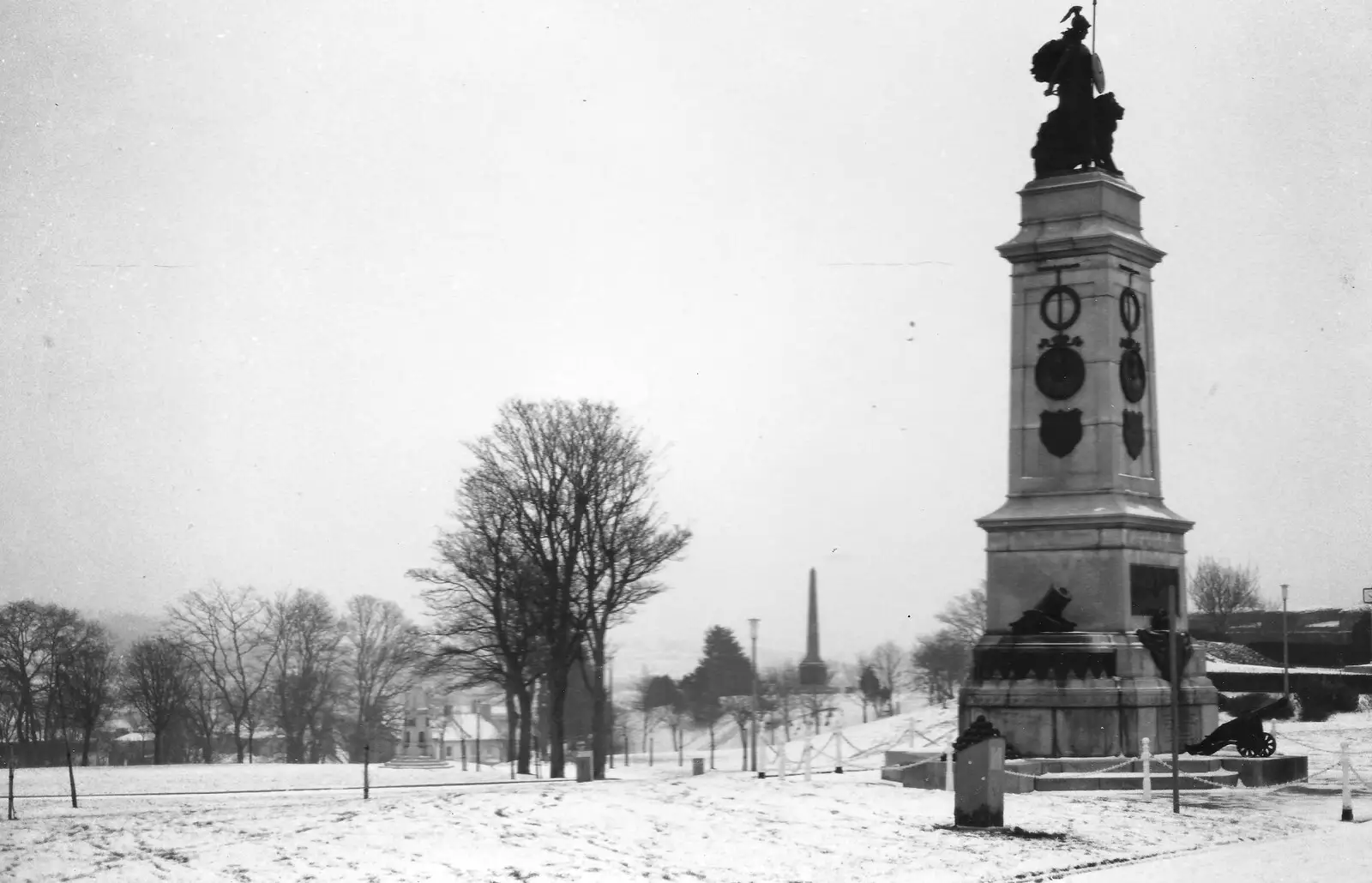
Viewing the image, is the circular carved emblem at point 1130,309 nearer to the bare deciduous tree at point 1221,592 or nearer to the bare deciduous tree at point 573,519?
the bare deciduous tree at point 573,519

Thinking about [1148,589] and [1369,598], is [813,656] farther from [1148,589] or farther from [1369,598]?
[1148,589]

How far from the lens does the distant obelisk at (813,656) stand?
151875 millimetres

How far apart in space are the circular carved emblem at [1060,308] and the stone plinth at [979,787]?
44.1 ft

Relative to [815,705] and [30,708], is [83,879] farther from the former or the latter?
[815,705]

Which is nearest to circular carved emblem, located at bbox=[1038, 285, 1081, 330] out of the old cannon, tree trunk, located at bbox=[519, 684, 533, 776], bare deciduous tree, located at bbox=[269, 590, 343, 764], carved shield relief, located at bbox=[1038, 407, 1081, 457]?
carved shield relief, located at bbox=[1038, 407, 1081, 457]

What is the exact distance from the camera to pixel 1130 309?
3250cm

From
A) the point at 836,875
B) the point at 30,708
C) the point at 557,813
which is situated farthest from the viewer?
the point at 30,708

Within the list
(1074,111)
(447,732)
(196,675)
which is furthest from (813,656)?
(1074,111)

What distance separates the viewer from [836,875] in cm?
1700

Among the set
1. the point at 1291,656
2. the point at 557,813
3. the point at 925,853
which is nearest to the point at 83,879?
the point at 557,813

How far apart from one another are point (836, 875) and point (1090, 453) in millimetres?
16337

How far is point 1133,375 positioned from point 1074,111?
18.5 ft

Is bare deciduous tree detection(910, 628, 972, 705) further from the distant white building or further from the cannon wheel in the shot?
the cannon wheel

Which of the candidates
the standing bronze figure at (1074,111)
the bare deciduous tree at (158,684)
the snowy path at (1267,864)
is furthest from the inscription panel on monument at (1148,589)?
the bare deciduous tree at (158,684)
